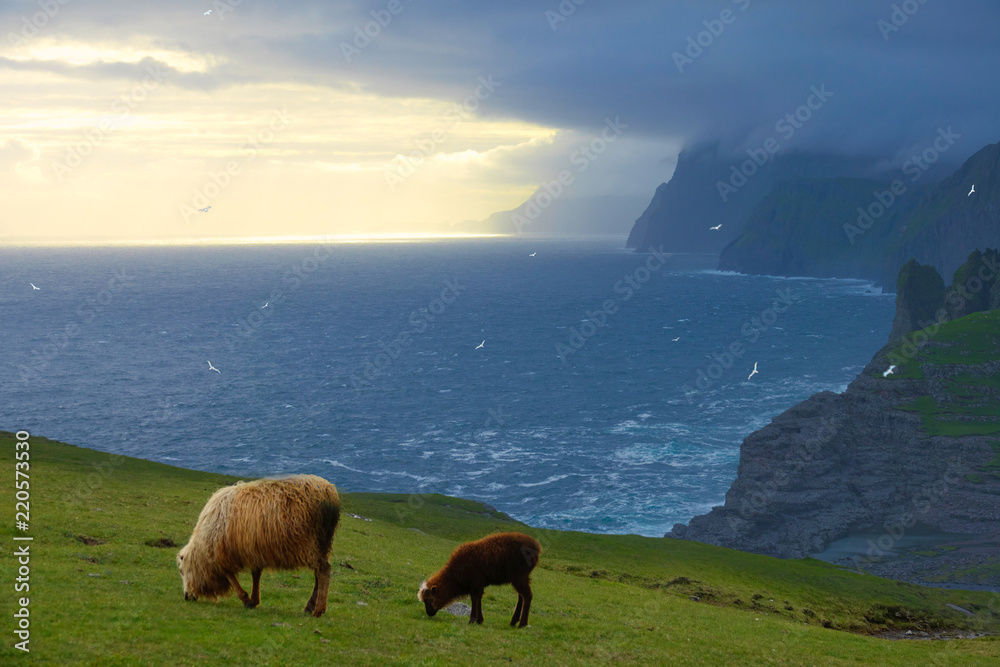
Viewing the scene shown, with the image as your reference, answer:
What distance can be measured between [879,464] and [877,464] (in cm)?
27

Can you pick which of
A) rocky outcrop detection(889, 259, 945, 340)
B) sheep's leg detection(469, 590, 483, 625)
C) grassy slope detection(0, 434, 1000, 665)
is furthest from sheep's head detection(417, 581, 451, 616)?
rocky outcrop detection(889, 259, 945, 340)

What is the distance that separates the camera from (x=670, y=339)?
189750 millimetres

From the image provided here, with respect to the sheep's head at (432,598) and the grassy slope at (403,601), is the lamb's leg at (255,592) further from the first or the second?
the sheep's head at (432,598)

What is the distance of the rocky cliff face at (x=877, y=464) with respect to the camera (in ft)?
252

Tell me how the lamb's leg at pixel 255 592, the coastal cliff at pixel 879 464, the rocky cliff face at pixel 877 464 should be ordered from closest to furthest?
the lamb's leg at pixel 255 592 → the coastal cliff at pixel 879 464 → the rocky cliff face at pixel 877 464

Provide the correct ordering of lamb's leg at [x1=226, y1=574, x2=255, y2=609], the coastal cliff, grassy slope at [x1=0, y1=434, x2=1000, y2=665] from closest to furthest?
grassy slope at [x1=0, y1=434, x2=1000, y2=665], lamb's leg at [x1=226, y1=574, x2=255, y2=609], the coastal cliff

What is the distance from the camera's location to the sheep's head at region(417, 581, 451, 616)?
20.0 metres

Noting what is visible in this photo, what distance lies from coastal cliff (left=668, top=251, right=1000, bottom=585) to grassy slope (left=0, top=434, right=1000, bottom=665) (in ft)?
72.4

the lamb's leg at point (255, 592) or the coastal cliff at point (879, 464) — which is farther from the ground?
the lamb's leg at point (255, 592)

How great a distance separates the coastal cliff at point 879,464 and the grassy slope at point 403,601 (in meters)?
22.1

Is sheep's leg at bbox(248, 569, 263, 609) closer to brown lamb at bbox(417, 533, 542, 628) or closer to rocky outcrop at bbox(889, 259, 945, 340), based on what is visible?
brown lamb at bbox(417, 533, 542, 628)

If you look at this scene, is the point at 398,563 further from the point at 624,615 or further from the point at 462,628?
the point at 462,628

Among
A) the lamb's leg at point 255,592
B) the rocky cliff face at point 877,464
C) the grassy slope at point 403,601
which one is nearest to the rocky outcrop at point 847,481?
the rocky cliff face at point 877,464

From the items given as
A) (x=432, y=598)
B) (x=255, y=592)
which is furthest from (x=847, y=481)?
(x=255, y=592)
